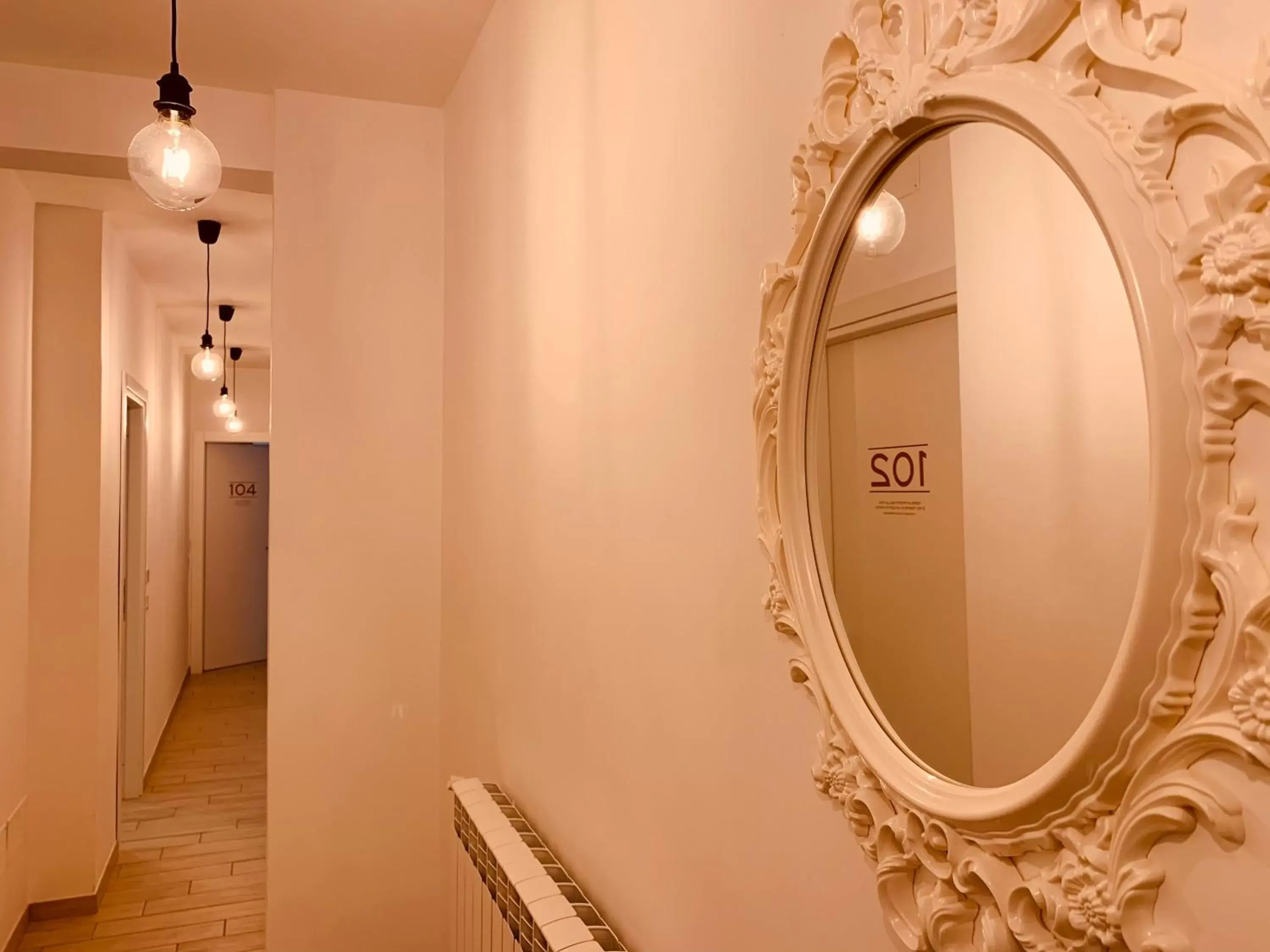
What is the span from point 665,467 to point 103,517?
3130 mm

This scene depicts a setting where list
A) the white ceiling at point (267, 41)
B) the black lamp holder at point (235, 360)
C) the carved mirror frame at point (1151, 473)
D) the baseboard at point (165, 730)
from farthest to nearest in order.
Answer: the black lamp holder at point (235, 360) < the baseboard at point (165, 730) < the white ceiling at point (267, 41) < the carved mirror frame at point (1151, 473)

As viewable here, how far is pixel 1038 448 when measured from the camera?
2.25 feet

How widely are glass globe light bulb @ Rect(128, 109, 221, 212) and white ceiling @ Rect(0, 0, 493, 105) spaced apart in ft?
2.51

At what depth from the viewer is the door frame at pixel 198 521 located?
25.4 ft

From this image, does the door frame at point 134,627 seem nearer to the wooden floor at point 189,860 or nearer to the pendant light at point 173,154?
the wooden floor at point 189,860

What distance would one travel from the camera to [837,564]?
914 millimetres

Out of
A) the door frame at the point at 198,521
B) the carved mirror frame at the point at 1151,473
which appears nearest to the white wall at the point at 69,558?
the carved mirror frame at the point at 1151,473

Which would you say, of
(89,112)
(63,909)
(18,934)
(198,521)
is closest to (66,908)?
(63,909)

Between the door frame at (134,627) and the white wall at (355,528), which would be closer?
the white wall at (355,528)

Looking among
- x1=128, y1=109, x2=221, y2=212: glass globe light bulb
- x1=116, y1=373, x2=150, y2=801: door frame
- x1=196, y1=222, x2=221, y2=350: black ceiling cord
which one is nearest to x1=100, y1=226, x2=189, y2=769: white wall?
x1=116, y1=373, x2=150, y2=801: door frame

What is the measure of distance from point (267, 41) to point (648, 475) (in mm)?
1815

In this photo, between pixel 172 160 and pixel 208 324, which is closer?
pixel 172 160

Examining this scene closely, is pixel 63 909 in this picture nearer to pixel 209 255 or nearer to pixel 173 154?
pixel 209 255

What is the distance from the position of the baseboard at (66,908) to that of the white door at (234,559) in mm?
4813
